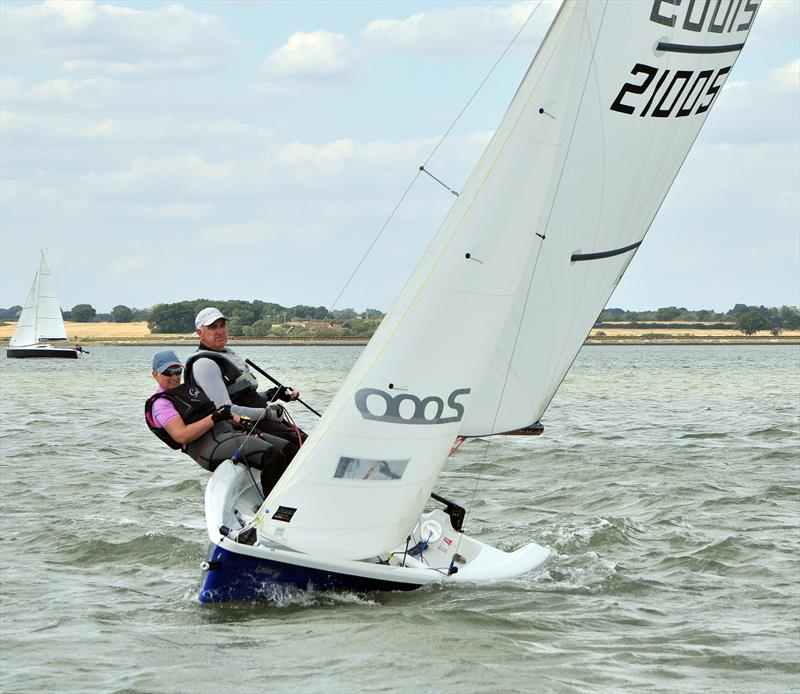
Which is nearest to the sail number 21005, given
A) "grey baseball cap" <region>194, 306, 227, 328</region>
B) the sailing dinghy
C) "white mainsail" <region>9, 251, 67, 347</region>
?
the sailing dinghy

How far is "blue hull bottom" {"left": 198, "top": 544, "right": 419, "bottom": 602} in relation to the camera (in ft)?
22.9

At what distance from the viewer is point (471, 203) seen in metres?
6.92

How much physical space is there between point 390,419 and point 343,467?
1.27 feet

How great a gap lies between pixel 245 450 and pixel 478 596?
1.79 meters

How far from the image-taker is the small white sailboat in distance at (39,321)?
54.0m

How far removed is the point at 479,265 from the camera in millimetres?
6906

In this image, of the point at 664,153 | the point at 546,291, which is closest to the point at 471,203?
the point at 546,291

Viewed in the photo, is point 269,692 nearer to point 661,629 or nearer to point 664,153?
point 661,629

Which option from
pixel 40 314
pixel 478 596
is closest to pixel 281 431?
pixel 478 596

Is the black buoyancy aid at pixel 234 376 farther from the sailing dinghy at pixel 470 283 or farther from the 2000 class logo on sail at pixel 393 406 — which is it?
the 2000 class logo on sail at pixel 393 406

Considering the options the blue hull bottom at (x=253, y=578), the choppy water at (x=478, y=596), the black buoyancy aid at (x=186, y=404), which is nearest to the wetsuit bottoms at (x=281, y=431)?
the black buoyancy aid at (x=186, y=404)

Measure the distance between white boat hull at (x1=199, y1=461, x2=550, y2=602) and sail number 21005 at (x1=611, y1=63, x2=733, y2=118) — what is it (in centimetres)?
303

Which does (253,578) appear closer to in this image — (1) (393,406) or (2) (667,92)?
(1) (393,406)

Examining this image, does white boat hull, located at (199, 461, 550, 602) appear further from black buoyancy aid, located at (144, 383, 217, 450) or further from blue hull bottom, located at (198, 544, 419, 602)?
black buoyancy aid, located at (144, 383, 217, 450)
